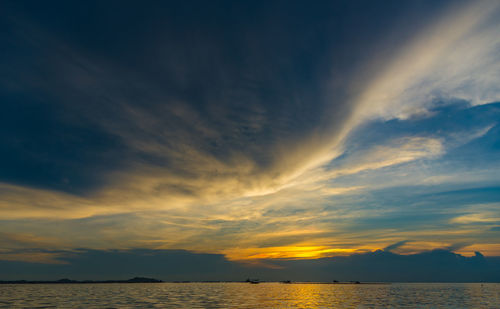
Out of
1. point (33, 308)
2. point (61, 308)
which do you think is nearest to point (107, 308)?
point (61, 308)

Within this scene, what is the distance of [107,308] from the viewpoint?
6662 cm

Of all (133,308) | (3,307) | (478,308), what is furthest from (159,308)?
(478,308)

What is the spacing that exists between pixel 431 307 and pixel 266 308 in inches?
1627

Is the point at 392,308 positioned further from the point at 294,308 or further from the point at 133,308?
the point at 133,308

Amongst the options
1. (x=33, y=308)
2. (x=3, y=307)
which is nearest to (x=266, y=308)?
(x=33, y=308)

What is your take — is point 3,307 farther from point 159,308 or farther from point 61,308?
point 159,308

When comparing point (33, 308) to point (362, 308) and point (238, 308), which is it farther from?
point (362, 308)

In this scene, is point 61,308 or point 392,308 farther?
point 392,308

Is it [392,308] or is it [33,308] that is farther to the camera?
[392,308]

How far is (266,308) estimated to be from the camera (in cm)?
6938

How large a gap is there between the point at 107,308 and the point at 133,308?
5640mm

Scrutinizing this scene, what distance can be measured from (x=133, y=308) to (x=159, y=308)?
19.0ft

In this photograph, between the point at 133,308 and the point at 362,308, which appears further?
the point at 362,308

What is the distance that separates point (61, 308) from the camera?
66.8 meters
